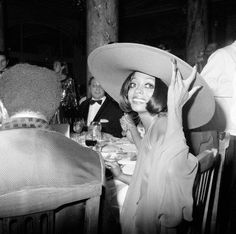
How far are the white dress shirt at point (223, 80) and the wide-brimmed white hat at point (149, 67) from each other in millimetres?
1298

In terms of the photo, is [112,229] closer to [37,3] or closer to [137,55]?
[137,55]

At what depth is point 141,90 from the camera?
1.96 meters

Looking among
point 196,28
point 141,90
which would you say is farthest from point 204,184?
point 196,28

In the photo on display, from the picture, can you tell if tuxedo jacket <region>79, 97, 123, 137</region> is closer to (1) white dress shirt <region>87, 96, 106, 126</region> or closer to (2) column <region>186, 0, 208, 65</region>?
(1) white dress shirt <region>87, 96, 106, 126</region>

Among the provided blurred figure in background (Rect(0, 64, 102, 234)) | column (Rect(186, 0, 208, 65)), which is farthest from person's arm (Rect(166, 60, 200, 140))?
column (Rect(186, 0, 208, 65))

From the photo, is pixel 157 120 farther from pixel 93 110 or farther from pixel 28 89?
pixel 93 110

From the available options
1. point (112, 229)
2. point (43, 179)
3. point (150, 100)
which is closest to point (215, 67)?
point (150, 100)

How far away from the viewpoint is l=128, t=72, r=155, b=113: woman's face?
193 centimetres

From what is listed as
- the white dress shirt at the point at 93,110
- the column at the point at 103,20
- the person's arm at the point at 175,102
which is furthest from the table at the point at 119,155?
the column at the point at 103,20

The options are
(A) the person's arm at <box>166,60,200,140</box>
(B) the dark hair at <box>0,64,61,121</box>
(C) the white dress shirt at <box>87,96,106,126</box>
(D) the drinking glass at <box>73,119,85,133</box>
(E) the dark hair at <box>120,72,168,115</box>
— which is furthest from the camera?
(C) the white dress shirt at <box>87,96,106,126</box>

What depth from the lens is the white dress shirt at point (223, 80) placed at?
10.3ft

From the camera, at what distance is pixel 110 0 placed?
4.88m

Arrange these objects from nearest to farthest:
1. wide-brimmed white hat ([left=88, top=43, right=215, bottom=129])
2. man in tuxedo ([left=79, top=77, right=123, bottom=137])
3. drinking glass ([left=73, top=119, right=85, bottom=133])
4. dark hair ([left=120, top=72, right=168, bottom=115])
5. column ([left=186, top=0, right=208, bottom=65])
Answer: wide-brimmed white hat ([left=88, top=43, right=215, bottom=129]) < dark hair ([left=120, top=72, right=168, bottom=115]) < drinking glass ([left=73, top=119, right=85, bottom=133]) < man in tuxedo ([left=79, top=77, right=123, bottom=137]) < column ([left=186, top=0, right=208, bottom=65])

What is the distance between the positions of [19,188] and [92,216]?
0.93 feet
